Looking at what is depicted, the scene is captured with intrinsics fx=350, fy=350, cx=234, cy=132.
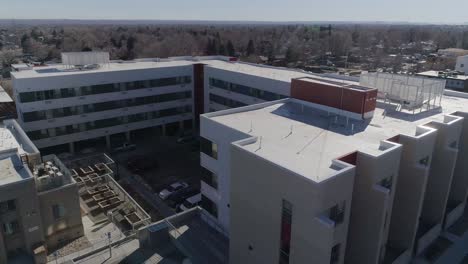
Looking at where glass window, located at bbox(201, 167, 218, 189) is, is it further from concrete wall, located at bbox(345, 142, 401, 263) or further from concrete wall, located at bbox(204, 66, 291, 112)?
concrete wall, located at bbox(204, 66, 291, 112)

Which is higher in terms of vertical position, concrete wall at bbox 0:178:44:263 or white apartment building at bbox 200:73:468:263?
white apartment building at bbox 200:73:468:263

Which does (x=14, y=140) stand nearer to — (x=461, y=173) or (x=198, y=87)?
(x=198, y=87)

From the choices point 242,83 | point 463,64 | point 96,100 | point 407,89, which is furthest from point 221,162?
point 463,64

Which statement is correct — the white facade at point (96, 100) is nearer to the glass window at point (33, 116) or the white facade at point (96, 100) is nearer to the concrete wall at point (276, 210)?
the glass window at point (33, 116)

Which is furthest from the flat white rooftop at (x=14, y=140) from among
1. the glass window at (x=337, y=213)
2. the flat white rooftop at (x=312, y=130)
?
the glass window at (x=337, y=213)

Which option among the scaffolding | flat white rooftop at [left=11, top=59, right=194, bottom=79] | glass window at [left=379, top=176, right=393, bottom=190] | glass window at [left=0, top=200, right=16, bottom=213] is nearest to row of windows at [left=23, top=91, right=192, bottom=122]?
flat white rooftop at [left=11, top=59, right=194, bottom=79]

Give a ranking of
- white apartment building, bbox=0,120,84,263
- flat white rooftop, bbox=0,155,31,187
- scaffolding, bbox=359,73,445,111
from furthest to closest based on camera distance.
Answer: scaffolding, bbox=359,73,445,111, flat white rooftop, bbox=0,155,31,187, white apartment building, bbox=0,120,84,263

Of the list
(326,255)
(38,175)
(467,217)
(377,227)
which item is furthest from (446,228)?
(38,175)
